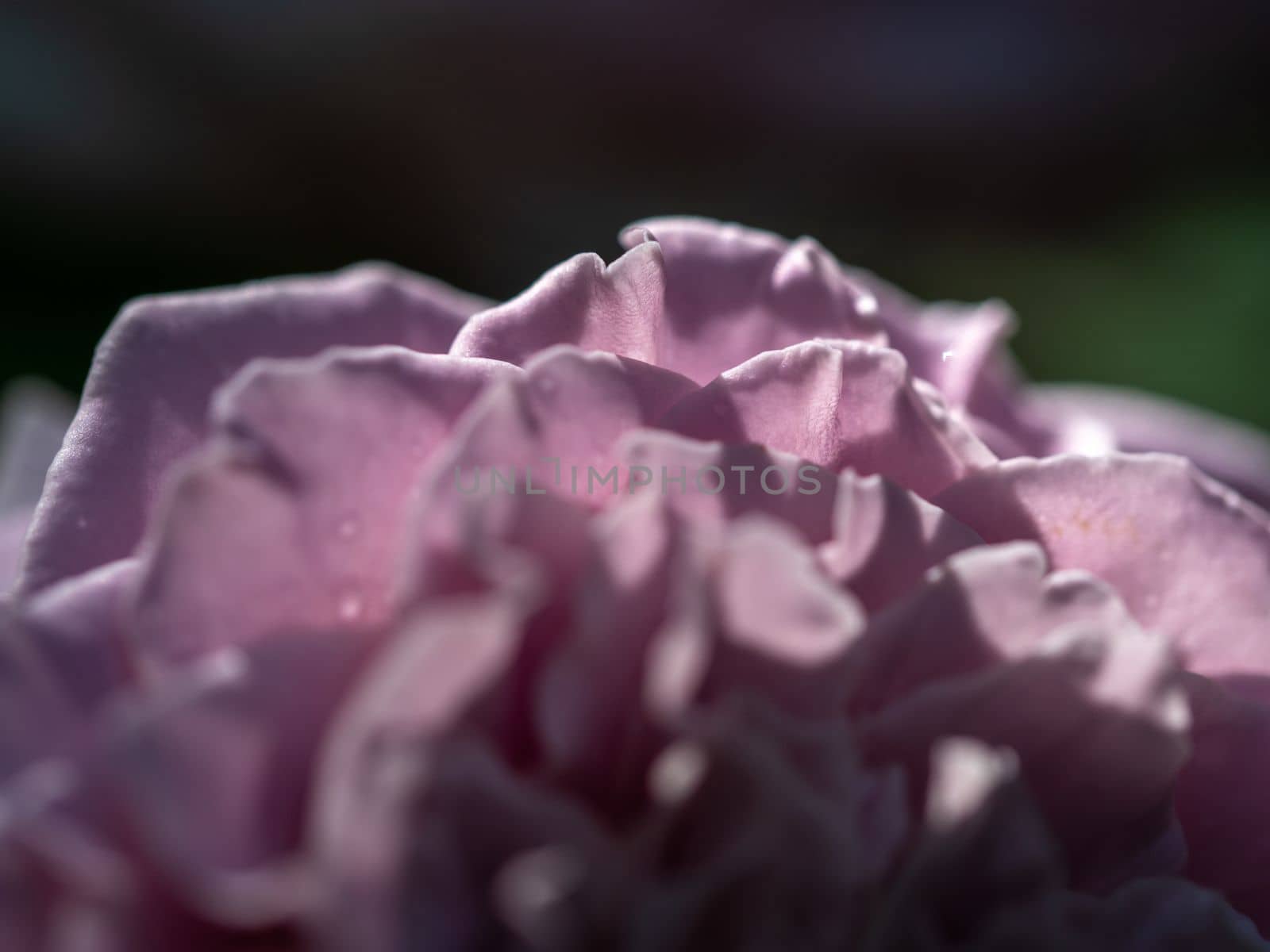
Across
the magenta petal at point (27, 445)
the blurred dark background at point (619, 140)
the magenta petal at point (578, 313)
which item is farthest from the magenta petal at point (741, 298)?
the blurred dark background at point (619, 140)

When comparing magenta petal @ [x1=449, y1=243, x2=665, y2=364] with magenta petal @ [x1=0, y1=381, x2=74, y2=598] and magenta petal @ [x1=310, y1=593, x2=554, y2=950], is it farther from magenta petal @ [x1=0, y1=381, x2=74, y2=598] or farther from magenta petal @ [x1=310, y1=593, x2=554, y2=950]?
magenta petal @ [x1=0, y1=381, x2=74, y2=598]

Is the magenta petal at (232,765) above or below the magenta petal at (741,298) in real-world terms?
below

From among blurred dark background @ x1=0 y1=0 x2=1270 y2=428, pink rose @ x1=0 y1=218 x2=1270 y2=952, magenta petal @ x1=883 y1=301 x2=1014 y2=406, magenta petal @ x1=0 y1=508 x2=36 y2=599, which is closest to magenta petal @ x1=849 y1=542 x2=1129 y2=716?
pink rose @ x1=0 y1=218 x2=1270 y2=952

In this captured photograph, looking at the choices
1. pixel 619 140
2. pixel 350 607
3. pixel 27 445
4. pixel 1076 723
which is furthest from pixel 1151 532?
pixel 619 140

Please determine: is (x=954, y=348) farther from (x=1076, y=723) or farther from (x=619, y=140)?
A: (x=619, y=140)

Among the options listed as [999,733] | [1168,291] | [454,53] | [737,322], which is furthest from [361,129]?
[999,733]

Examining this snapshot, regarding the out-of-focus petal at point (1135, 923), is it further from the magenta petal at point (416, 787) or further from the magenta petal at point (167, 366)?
the magenta petal at point (167, 366)
